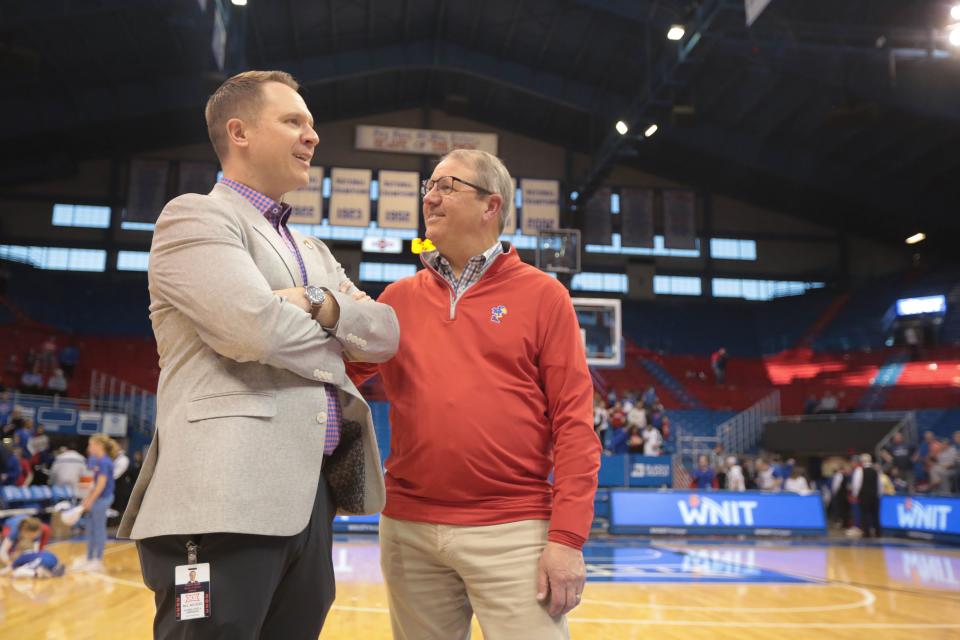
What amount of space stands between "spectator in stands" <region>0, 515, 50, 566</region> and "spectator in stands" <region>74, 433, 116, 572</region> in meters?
0.46

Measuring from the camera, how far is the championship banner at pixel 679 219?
2530 centimetres

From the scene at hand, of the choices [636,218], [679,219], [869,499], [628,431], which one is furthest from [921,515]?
[679,219]

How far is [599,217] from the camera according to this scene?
2459 cm

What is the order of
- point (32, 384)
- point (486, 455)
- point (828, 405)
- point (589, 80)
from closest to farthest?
point (486, 455)
point (32, 384)
point (828, 405)
point (589, 80)

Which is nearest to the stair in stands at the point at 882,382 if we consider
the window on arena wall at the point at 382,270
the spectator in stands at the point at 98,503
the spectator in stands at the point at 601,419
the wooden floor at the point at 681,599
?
the spectator in stands at the point at 601,419

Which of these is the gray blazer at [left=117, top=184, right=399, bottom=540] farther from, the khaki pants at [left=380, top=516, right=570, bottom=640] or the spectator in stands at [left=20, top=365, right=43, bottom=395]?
the spectator in stands at [left=20, top=365, right=43, bottom=395]

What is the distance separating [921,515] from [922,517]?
2.1 inches

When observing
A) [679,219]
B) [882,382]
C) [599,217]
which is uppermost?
[679,219]

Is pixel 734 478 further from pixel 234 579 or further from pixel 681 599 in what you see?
pixel 234 579

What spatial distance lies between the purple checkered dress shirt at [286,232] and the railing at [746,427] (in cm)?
2138

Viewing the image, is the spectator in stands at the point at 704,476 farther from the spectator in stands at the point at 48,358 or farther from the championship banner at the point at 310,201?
the spectator in stands at the point at 48,358

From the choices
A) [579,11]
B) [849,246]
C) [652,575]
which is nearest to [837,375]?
[849,246]

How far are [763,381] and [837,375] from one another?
109 inches

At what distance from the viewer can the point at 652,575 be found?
28.6 feet
